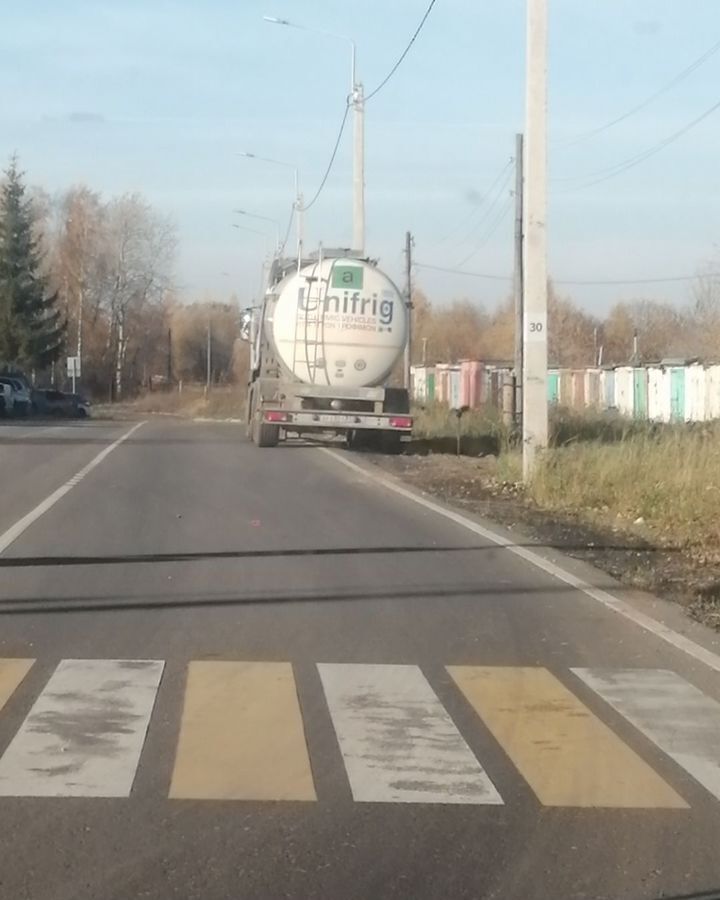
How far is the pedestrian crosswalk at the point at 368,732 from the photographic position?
20.3 feet

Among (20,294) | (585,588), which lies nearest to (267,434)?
(585,588)

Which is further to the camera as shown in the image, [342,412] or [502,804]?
[342,412]

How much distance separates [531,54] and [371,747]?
50.8 ft

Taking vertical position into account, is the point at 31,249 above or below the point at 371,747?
above

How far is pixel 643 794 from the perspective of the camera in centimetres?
620

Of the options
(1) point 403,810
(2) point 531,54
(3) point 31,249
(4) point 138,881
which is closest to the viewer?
(4) point 138,881

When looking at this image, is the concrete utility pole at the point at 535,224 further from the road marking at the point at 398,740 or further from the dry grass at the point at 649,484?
the road marking at the point at 398,740

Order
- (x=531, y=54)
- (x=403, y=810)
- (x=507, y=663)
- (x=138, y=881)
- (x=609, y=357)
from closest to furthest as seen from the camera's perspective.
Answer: (x=138, y=881)
(x=403, y=810)
(x=507, y=663)
(x=531, y=54)
(x=609, y=357)

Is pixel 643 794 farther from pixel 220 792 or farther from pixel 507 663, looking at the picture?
pixel 507 663

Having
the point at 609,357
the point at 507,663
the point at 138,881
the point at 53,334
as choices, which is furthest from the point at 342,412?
the point at 609,357

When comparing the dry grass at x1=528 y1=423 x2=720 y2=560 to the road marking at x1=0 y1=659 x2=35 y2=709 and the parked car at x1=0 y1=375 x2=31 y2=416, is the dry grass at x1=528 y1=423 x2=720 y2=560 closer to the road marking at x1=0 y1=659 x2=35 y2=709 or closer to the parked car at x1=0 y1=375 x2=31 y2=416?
the road marking at x1=0 y1=659 x2=35 y2=709

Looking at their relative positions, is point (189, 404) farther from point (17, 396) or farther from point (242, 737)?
point (242, 737)

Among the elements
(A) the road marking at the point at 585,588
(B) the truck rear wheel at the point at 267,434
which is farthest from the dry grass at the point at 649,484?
(B) the truck rear wheel at the point at 267,434

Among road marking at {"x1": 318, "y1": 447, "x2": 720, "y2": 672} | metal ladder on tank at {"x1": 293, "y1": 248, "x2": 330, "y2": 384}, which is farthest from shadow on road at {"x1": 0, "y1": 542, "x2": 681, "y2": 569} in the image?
metal ladder on tank at {"x1": 293, "y1": 248, "x2": 330, "y2": 384}
